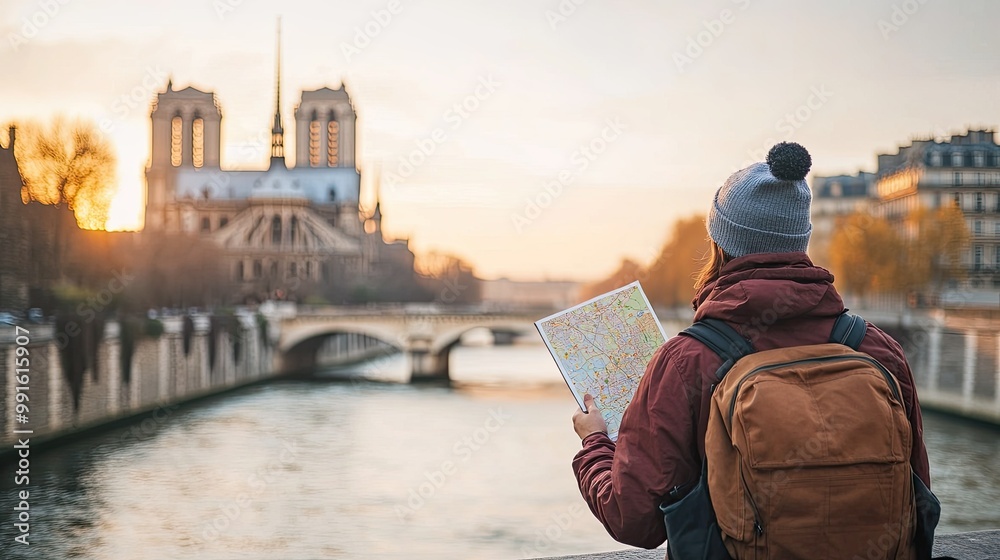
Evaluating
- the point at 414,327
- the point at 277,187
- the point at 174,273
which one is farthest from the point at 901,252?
the point at 277,187

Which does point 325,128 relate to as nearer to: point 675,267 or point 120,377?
point 675,267

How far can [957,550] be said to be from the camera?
2455mm

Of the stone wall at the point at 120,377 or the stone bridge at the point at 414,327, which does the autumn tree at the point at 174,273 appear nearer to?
the stone wall at the point at 120,377

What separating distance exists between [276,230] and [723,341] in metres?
48.6

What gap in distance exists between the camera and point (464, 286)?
5569 centimetres

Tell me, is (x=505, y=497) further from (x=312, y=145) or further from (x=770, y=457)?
(x=312, y=145)

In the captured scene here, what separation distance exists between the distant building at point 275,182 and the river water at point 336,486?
30265 mm

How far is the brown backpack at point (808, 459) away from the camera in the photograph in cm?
119

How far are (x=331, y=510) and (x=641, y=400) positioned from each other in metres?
10.1

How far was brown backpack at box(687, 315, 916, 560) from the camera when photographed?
3.89ft

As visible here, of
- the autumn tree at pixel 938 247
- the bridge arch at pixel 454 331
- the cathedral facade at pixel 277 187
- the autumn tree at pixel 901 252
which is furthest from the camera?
the cathedral facade at pixel 277 187

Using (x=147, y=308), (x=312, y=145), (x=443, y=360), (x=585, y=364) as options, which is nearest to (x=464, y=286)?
(x=312, y=145)

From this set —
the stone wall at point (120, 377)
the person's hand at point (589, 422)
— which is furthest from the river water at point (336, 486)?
the person's hand at point (589, 422)

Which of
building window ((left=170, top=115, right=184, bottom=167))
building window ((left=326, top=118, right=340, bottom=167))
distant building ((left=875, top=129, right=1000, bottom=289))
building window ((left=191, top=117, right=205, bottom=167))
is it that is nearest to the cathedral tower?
building window ((left=326, top=118, right=340, bottom=167))
